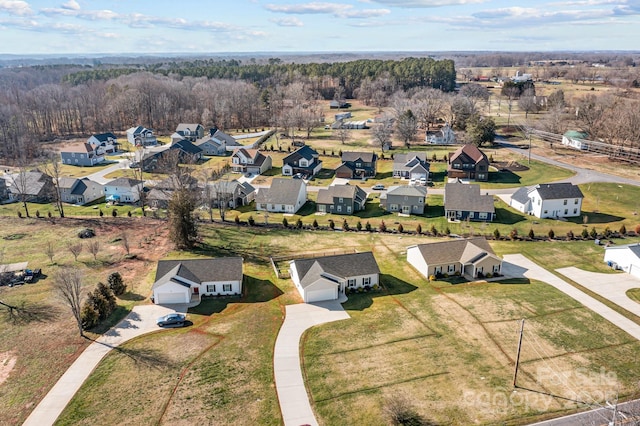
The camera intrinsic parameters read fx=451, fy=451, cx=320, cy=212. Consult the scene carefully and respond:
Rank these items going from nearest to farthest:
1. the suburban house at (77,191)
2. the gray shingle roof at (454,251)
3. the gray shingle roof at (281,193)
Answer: the gray shingle roof at (454,251) → the gray shingle roof at (281,193) → the suburban house at (77,191)

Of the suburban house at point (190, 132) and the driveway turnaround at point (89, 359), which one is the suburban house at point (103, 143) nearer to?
the suburban house at point (190, 132)

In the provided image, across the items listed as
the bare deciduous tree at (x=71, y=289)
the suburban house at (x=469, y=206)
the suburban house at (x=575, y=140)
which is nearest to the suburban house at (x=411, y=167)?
the suburban house at (x=469, y=206)

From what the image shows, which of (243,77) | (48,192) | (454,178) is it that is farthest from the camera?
(243,77)

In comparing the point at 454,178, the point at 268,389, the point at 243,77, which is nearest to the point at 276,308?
the point at 268,389

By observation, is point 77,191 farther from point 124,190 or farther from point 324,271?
point 324,271

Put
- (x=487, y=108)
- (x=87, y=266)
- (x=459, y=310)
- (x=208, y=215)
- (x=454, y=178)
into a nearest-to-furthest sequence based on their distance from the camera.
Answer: (x=459, y=310) < (x=87, y=266) < (x=208, y=215) < (x=454, y=178) < (x=487, y=108)

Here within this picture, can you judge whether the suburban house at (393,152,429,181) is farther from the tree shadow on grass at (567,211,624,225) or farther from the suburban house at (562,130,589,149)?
the suburban house at (562,130,589,149)

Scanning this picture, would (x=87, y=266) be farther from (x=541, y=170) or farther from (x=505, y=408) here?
(x=541, y=170)
